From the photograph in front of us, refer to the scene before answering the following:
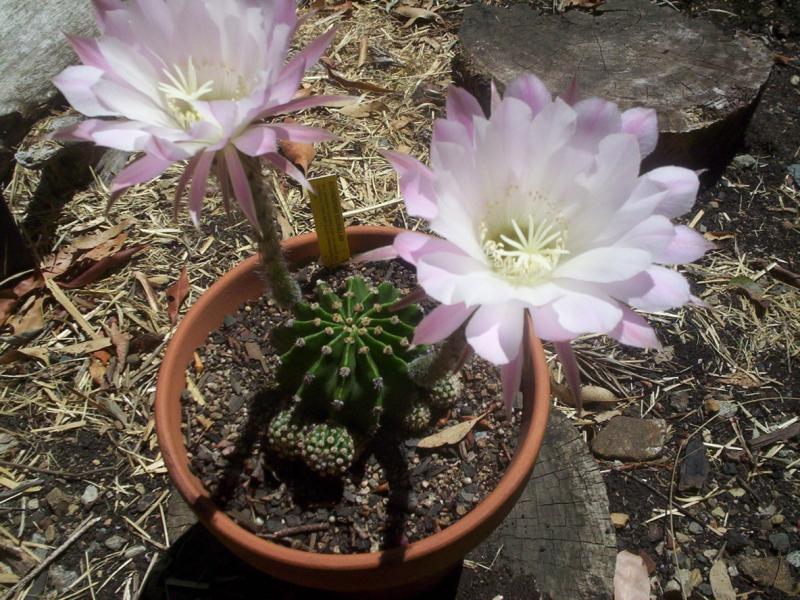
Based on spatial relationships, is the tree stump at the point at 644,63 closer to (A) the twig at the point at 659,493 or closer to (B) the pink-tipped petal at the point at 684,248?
(A) the twig at the point at 659,493

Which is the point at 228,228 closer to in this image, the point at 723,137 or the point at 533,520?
the point at 533,520

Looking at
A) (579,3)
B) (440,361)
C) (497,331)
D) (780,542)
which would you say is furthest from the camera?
(579,3)

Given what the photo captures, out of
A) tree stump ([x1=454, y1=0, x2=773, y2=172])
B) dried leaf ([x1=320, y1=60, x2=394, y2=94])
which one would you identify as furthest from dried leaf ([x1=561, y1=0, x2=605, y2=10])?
dried leaf ([x1=320, y1=60, x2=394, y2=94])

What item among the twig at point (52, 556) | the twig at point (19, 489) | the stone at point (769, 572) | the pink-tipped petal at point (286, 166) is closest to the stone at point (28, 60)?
the twig at point (19, 489)

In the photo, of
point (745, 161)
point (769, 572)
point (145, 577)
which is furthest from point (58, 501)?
point (745, 161)

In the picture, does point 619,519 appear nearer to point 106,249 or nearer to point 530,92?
point 530,92

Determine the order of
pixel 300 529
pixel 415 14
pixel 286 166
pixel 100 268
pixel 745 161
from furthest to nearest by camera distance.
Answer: pixel 415 14 < pixel 745 161 < pixel 100 268 < pixel 300 529 < pixel 286 166
